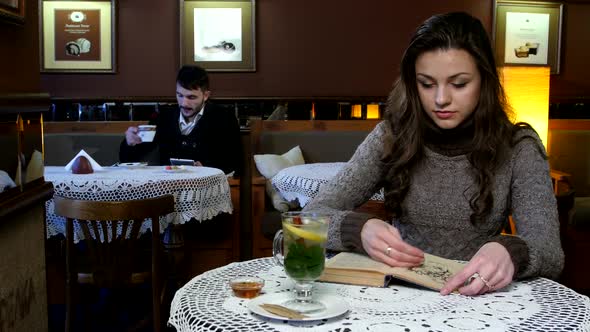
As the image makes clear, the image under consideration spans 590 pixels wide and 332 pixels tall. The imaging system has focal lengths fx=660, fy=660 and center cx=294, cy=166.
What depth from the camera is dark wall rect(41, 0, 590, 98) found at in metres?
6.30

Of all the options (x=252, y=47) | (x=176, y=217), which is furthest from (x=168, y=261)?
(x=252, y=47)

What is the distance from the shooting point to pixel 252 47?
634 cm

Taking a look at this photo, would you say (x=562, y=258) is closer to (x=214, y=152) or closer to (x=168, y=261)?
(x=168, y=261)

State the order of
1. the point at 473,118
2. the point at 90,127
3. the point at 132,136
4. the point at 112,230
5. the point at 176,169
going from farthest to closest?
the point at 90,127 → the point at 132,136 → the point at 176,169 → the point at 112,230 → the point at 473,118

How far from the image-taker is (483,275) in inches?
50.8

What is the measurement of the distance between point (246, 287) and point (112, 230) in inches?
73.6

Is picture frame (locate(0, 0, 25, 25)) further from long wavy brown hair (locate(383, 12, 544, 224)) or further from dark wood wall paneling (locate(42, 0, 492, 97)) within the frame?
dark wood wall paneling (locate(42, 0, 492, 97))

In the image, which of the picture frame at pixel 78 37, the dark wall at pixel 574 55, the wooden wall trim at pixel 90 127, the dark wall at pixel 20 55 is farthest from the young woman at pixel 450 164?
the dark wall at pixel 574 55

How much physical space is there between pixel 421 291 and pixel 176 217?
Result: 2476 millimetres

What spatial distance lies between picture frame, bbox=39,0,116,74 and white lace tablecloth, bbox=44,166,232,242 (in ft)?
8.73

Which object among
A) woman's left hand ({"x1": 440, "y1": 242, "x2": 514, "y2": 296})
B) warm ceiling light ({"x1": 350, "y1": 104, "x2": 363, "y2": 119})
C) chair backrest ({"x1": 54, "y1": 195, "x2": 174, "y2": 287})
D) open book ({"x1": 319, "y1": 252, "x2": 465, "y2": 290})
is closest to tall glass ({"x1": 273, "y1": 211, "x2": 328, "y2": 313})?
open book ({"x1": 319, "y1": 252, "x2": 465, "y2": 290})

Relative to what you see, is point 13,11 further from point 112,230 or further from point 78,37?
point 78,37

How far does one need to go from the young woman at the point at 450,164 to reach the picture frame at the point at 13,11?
0.93 meters

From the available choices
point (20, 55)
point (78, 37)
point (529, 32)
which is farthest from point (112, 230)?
point (529, 32)
